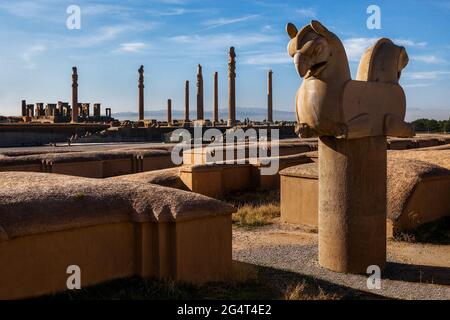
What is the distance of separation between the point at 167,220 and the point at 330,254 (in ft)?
9.26

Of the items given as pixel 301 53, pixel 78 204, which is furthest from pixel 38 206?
pixel 301 53

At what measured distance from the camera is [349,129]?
25.2 feet

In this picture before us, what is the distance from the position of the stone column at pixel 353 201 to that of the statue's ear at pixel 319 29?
5.00 feet

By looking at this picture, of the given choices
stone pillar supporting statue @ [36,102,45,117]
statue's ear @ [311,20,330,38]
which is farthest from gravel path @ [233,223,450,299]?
stone pillar supporting statue @ [36,102,45,117]

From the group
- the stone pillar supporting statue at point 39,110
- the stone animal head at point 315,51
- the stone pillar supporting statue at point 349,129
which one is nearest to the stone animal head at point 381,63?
the stone pillar supporting statue at point 349,129

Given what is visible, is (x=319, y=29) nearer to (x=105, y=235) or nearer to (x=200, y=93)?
(x=105, y=235)

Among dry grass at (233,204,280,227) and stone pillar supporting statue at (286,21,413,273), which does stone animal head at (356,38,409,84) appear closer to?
stone pillar supporting statue at (286,21,413,273)

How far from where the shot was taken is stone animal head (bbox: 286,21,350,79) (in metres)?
7.61

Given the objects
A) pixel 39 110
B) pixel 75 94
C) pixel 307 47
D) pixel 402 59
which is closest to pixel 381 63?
pixel 402 59

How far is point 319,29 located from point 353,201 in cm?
254

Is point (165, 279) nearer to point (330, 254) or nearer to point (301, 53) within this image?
point (330, 254)

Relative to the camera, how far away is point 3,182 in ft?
27.5

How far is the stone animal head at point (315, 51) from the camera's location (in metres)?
7.61

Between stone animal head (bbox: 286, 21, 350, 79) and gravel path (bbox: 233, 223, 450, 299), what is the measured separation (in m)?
A: 2.99
